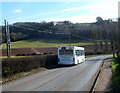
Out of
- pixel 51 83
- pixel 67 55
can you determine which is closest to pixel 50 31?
pixel 67 55

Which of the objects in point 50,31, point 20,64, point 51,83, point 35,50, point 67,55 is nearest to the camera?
point 51,83

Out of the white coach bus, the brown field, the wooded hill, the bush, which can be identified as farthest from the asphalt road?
the wooded hill

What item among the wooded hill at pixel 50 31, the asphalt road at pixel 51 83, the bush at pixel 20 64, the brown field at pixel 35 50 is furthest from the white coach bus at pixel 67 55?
the wooded hill at pixel 50 31

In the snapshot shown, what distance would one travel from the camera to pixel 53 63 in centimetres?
4156

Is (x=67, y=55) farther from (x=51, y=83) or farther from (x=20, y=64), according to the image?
(x=51, y=83)

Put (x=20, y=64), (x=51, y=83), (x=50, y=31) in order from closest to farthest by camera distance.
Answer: (x=51, y=83) < (x=20, y=64) < (x=50, y=31)

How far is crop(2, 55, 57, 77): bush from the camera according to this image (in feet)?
72.6

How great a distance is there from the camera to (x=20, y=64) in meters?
25.7

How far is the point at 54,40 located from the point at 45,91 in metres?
100

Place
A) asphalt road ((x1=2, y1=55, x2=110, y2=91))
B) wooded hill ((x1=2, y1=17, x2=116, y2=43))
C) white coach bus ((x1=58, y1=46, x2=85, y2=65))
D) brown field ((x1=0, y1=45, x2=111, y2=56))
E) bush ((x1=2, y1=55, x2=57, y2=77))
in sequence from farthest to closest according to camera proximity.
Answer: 1. wooded hill ((x1=2, y1=17, x2=116, y2=43))
2. brown field ((x1=0, y1=45, x2=111, y2=56))
3. white coach bus ((x1=58, y1=46, x2=85, y2=65))
4. bush ((x1=2, y1=55, x2=57, y2=77))
5. asphalt road ((x1=2, y1=55, x2=110, y2=91))

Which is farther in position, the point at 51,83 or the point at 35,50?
the point at 35,50

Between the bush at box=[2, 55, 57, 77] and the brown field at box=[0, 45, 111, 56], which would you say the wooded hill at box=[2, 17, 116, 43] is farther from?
the bush at box=[2, 55, 57, 77]

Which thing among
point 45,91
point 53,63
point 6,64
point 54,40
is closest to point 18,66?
point 6,64

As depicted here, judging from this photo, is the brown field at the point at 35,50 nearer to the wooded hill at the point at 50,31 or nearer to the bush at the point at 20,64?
the wooded hill at the point at 50,31
